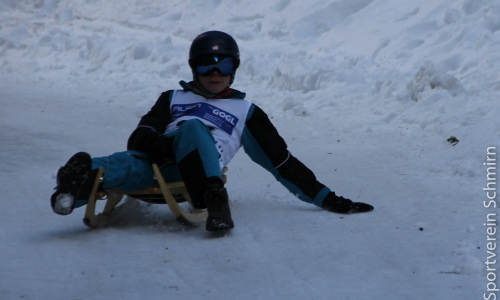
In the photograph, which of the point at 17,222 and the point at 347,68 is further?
the point at 347,68

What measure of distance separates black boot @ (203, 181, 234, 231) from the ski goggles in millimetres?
879

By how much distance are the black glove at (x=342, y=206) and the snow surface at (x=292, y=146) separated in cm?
6

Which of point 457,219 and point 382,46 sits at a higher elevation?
point 382,46

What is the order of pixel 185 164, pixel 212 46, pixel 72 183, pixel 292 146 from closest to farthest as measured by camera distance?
pixel 72 183
pixel 185 164
pixel 212 46
pixel 292 146

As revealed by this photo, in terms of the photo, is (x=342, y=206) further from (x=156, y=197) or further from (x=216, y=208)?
(x=156, y=197)

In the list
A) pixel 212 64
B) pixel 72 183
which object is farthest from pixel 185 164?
pixel 212 64

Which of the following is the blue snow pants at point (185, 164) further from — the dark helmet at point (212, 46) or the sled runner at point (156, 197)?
the dark helmet at point (212, 46)

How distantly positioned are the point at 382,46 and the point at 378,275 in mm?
5823

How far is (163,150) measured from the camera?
A: 12.7ft

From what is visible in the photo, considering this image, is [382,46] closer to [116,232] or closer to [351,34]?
[351,34]

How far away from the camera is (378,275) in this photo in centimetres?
307

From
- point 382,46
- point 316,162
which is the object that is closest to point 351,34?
point 382,46

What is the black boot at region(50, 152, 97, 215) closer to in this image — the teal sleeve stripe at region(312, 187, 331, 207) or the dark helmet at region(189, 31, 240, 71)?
the dark helmet at region(189, 31, 240, 71)

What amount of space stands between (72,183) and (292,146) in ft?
9.82
